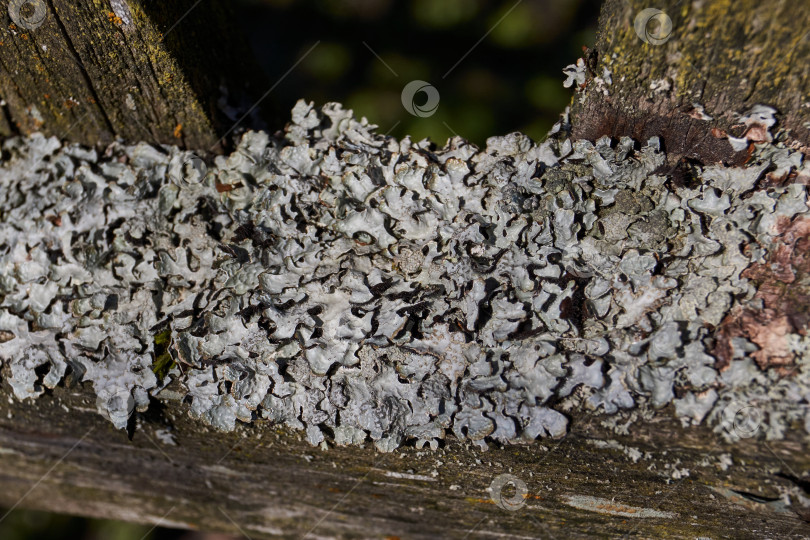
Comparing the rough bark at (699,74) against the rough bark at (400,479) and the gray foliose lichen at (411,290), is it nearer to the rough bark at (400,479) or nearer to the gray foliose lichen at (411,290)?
the gray foliose lichen at (411,290)

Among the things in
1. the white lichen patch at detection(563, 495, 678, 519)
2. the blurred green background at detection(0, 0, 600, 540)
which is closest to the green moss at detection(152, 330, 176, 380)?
the white lichen patch at detection(563, 495, 678, 519)

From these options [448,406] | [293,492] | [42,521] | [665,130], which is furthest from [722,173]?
[42,521]

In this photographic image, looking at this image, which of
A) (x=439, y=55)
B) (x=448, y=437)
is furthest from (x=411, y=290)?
(x=439, y=55)

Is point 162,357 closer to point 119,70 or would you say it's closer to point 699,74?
point 119,70

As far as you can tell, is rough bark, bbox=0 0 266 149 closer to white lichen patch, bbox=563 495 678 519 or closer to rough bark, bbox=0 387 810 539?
rough bark, bbox=0 387 810 539

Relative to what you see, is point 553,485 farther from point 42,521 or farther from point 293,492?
point 42,521
